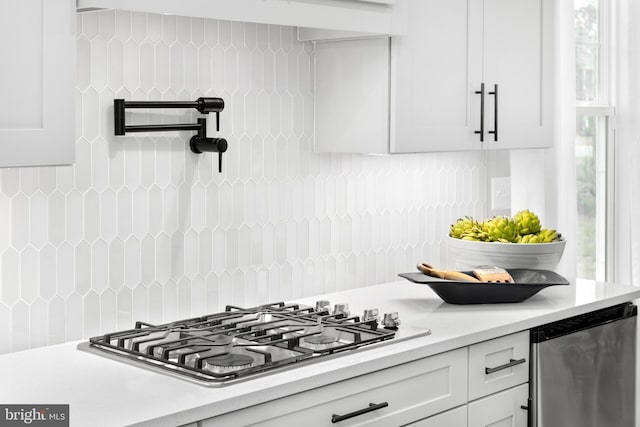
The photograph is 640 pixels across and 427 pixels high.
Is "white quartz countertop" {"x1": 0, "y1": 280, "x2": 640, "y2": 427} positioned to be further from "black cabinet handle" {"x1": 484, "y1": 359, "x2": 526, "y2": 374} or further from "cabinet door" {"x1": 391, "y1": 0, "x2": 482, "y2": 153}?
"cabinet door" {"x1": 391, "y1": 0, "x2": 482, "y2": 153}

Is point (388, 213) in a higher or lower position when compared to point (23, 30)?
lower

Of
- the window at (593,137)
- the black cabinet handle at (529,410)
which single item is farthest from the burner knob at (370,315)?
the window at (593,137)

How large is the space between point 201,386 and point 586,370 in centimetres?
151

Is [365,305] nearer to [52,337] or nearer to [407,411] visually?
[407,411]

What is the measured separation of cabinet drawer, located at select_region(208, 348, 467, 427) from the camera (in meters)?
1.99

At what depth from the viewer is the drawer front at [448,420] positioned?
7.80 ft

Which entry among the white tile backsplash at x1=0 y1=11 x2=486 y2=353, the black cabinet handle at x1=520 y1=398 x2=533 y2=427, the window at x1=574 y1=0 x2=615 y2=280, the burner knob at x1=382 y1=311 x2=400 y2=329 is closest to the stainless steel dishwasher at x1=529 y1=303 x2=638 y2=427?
the black cabinet handle at x1=520 y1=398 x2=533 y2=427

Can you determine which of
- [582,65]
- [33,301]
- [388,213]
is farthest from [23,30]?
[582,65]

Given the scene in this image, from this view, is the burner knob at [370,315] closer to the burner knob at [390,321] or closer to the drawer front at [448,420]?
the burner knob at [390,321]

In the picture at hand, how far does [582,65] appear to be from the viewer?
4.06 meters

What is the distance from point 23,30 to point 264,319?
109 cm

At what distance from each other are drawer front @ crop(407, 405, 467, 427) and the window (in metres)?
1.79

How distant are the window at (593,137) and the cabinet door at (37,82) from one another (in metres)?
2.69

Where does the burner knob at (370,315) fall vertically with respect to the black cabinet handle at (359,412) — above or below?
above
